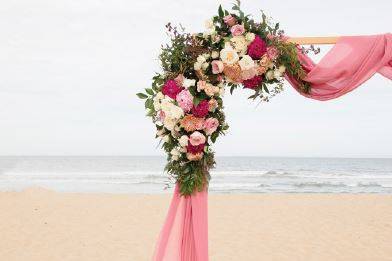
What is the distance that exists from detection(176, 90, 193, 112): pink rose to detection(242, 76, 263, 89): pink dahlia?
2.03ft

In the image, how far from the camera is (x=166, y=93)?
4.15 m

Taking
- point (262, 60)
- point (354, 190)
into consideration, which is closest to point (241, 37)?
point (262, 60)

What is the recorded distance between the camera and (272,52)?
4.32 metres

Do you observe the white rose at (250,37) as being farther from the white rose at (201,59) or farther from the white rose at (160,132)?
the white rose at (160,132)

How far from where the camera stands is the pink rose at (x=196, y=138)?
4.06m

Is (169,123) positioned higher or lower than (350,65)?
lower

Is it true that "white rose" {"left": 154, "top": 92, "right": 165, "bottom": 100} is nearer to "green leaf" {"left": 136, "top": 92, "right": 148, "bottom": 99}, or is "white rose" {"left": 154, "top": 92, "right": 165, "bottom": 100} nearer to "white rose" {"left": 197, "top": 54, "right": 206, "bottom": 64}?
"green leaf" {"left": 136, "top": 92, "right": 148, "bottom": 99}

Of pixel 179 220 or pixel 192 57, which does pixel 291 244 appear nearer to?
pixel 179 220

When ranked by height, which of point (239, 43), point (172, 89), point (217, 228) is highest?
point (239, 43)

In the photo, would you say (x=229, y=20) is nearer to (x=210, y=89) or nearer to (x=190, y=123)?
(x=210, y=89)

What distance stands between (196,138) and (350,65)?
67.3 inches

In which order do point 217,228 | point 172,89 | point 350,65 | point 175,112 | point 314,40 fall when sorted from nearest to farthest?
1. point 175,112
2. point 172,89
3. point 350,65
4. point 314,40
5. point 217,228

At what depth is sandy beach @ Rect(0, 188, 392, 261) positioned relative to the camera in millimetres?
7832

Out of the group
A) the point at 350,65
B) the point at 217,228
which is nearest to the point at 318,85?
the point at 350,65
